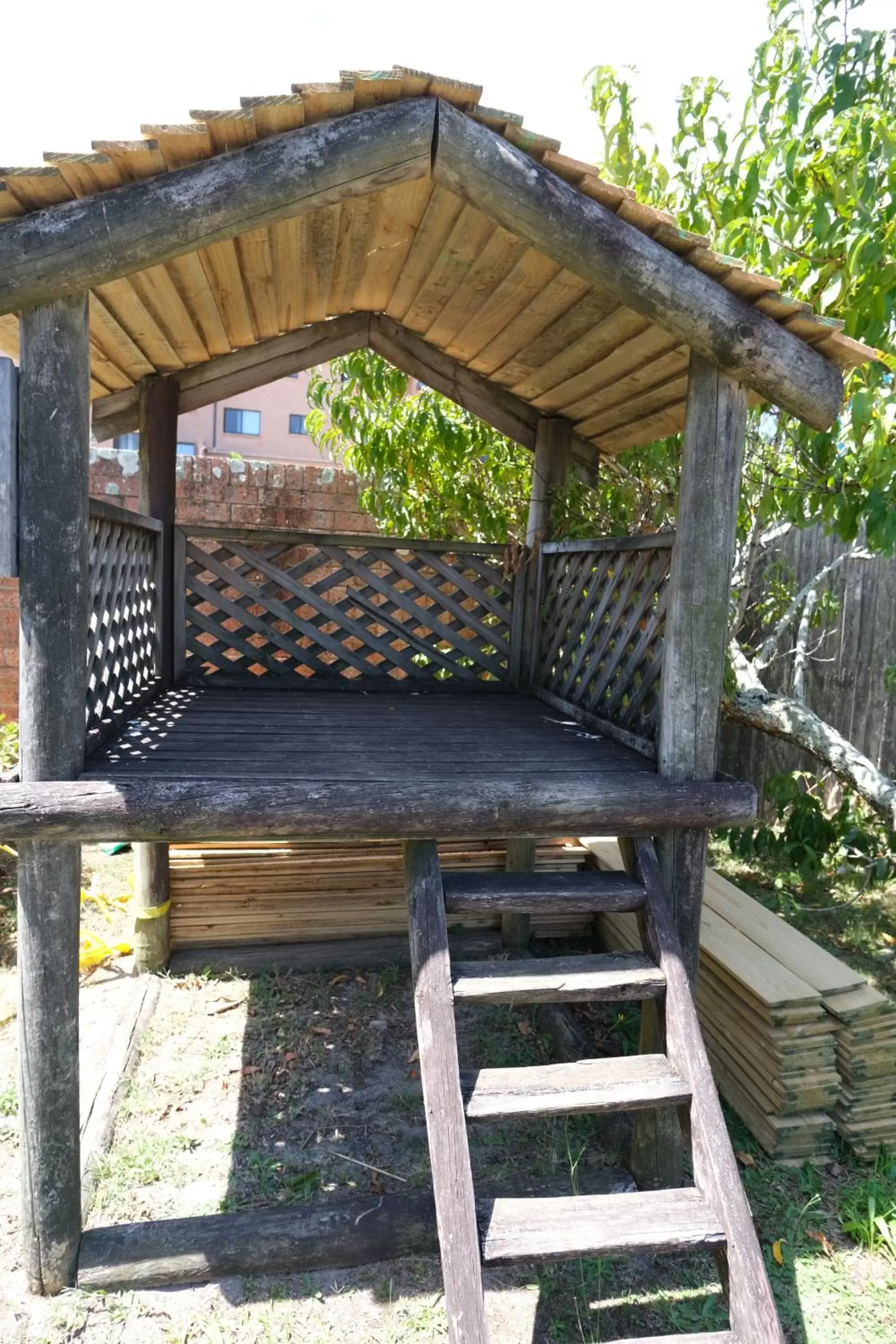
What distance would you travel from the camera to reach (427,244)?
320 centimetres

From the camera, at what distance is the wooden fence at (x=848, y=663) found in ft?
20.6

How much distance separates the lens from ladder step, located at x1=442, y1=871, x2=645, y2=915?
9.05 ft

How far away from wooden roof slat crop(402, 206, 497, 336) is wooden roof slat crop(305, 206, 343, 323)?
381 mm

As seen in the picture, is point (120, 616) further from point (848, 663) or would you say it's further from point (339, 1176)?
point (848, 663)

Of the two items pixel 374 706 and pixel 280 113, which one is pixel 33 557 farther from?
pixel 374 706

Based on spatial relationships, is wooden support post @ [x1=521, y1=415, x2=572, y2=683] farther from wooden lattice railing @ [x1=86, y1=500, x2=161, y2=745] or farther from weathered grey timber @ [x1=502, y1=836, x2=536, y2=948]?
wooden lattice railing @ [x1=86, y1=500, x2=161, y2=745]

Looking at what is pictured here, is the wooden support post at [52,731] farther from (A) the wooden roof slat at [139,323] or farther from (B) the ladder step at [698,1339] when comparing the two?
(B) the ladder step at [698,1339]

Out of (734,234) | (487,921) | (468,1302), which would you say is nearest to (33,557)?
(468,1302)

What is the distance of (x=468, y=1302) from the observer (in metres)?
2.03

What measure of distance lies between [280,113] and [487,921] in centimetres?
405

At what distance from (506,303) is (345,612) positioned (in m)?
2.18

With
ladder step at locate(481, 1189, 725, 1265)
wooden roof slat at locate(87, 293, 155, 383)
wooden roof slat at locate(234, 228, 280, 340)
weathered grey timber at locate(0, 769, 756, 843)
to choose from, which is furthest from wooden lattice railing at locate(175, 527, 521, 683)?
ladder step at locate(481, 1189, 725, 1265)

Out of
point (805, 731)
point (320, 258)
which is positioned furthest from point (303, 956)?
point (320, 258)

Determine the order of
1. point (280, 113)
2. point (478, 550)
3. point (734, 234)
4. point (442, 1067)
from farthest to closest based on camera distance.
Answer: point (478, 550)
point (734, 234)
point (442, 1067)
point (280, 113)
